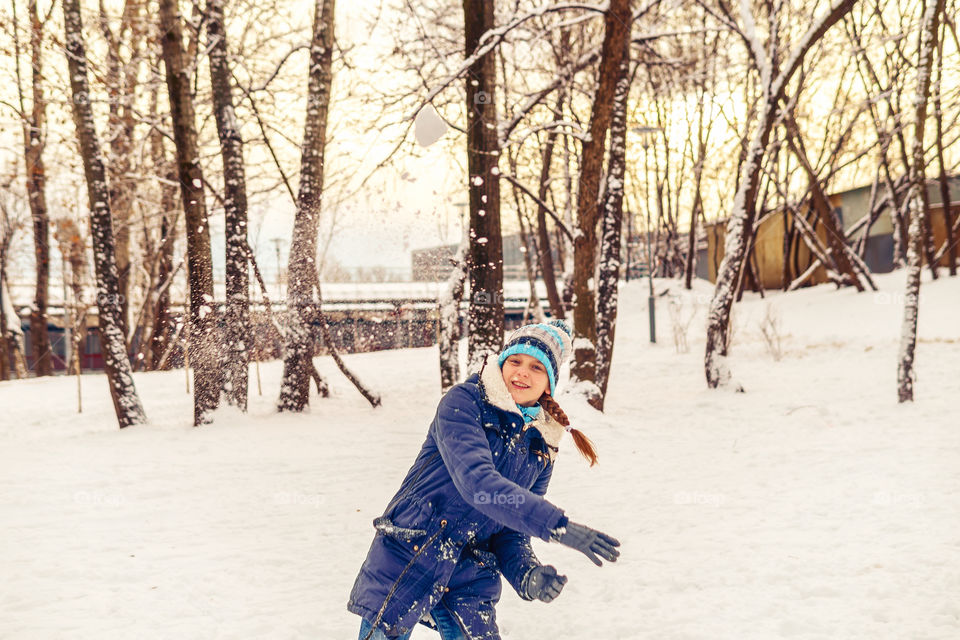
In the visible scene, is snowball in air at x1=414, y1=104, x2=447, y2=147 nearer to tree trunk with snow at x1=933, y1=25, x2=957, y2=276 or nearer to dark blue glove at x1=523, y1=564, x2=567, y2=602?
dark blue glove at x1=523, y1=564, x2=567, y2=602

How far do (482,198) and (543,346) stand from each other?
271 inches

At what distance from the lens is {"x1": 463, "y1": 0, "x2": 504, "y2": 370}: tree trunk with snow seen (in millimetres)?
8836

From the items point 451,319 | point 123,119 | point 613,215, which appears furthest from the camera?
point 123,119

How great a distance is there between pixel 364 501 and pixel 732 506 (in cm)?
309

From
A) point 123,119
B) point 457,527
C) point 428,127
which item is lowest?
point 457,527

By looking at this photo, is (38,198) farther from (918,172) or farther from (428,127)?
(918,172)

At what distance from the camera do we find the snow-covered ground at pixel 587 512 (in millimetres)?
4004

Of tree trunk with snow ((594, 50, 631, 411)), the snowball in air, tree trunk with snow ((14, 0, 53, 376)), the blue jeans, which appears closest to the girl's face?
the blue jeans

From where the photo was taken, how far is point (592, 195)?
966 centimetres

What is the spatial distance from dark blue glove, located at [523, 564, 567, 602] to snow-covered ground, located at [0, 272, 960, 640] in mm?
1944

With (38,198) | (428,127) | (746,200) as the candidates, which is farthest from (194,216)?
(38,198)

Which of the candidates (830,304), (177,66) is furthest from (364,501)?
(830,304)

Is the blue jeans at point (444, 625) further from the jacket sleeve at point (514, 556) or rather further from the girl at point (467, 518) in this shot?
the jacket sleeve at point (514, 556)

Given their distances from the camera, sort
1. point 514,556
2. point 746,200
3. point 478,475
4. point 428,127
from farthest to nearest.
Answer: point 746,200, point 428,127, point 514,556, point 478,475
